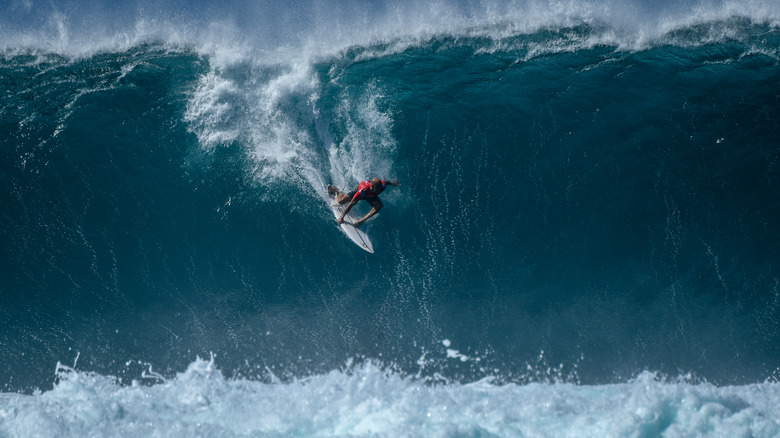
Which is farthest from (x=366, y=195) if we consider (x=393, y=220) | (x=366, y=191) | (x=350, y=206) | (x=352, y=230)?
(x=393, y=220)

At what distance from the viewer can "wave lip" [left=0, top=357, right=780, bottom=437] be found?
10117mm

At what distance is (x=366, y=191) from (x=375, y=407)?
4121mm

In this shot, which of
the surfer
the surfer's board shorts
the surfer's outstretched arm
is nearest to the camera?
the surfer

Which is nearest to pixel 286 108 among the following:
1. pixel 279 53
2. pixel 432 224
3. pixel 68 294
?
pixel 279 53

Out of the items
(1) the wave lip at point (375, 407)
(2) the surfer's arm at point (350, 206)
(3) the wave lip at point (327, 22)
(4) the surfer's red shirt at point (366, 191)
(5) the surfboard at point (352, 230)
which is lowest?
(1) the wave lip at point (375, 407)

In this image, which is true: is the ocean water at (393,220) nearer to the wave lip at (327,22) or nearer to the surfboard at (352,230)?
the wave lip at (327,22)

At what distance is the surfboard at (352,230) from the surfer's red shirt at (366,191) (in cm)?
77

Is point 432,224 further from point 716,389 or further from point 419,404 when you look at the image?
point 716,389

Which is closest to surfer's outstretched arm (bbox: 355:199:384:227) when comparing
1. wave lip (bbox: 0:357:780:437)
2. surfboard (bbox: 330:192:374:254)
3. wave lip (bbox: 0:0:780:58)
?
surfboard (bbox: 330:192:374:254)

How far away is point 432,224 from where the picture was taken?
38.8 feet

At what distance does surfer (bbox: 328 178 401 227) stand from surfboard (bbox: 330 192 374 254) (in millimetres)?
113

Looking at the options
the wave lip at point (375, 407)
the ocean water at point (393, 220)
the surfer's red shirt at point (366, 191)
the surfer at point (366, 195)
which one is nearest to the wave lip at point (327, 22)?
the ocean water at point (393, 220)

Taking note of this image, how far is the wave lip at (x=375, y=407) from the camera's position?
10.1 m

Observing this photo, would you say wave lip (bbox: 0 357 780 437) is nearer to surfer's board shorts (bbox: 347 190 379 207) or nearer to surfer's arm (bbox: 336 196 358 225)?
surfer's arm (bbox: 336 196 358 225)
